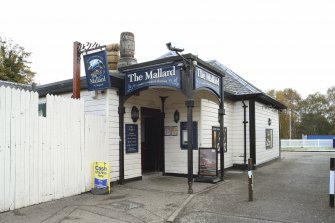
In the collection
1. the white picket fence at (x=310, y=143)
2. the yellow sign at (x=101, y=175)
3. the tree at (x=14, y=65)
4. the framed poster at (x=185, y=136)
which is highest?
the tree at (x=14, y=65)

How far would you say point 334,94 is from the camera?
197ft

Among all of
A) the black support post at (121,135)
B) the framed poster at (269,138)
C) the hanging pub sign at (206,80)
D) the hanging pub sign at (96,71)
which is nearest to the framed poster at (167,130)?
the hanging pub sign at (206,80)

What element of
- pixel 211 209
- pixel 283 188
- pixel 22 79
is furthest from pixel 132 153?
pixel 22 79

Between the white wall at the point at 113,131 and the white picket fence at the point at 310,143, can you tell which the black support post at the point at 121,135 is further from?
the white picket fence at the point at 310,143

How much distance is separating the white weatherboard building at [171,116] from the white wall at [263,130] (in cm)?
1

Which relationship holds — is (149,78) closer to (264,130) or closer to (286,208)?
(286,208)

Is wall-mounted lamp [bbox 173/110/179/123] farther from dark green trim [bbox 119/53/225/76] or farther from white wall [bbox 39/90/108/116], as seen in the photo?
white wall [bbox 39/90/108/116]

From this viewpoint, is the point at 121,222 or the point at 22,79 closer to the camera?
the point at 121,222

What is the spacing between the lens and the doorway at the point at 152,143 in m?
11.7

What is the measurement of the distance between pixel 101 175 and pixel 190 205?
2528 millimetres

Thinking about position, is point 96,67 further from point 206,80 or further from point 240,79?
point 240,79

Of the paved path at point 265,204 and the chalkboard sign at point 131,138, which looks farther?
the chalkboard sign at point 131,138

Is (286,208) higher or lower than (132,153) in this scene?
lower

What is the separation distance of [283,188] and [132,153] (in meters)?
4.65
